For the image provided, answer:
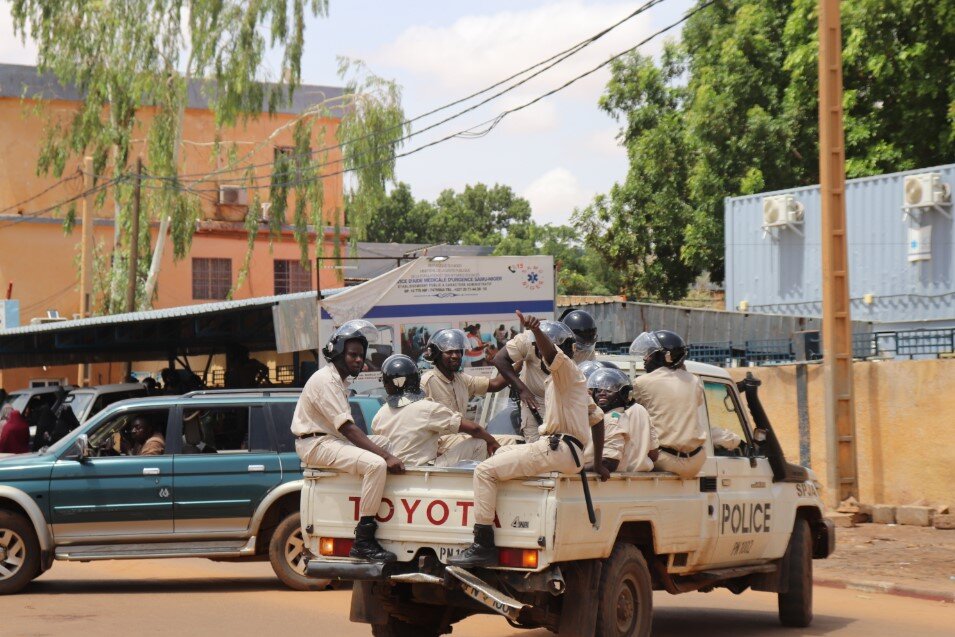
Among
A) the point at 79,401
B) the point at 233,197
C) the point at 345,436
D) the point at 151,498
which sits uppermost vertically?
the point at 233,197

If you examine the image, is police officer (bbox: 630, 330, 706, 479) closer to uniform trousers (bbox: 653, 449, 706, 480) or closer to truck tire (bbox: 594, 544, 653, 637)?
uniform trousers (bbox: 653, 449, 706, 480)

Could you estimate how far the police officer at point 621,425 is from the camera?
8.34 m

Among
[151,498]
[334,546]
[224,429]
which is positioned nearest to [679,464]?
[334,546]

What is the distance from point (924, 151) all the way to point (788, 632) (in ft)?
77.9

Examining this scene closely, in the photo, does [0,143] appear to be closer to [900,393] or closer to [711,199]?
[711,199]

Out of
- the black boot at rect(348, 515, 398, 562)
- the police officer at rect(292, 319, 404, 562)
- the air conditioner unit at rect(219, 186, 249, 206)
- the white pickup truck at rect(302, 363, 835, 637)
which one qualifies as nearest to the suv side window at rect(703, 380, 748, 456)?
the white pickup truck at rect(302, 363, 835, 637)

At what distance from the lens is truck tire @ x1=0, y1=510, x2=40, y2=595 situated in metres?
12.0

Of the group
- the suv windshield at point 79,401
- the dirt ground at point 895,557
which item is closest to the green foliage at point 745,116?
the dirt ground at point 895,557

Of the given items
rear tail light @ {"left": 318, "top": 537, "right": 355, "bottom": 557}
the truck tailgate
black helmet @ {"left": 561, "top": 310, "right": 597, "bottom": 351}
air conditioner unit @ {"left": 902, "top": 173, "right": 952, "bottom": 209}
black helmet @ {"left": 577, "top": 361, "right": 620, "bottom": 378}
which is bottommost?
rear tail light @ {"left": 318, "top": 537, "right": 355, "bottom": 557}

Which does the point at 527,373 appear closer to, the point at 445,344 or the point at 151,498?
the point at 445,344

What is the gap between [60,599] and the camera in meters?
11.7

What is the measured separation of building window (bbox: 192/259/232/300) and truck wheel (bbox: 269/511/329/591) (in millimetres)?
32911

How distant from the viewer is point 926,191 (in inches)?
955

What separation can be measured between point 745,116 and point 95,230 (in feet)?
71.5
